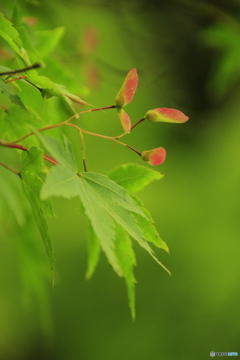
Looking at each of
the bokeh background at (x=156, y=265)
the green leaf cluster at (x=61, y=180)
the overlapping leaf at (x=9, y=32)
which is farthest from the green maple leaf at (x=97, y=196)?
the bokeh background at (x=156, y=265)

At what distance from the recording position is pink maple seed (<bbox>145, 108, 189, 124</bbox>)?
0.47 m

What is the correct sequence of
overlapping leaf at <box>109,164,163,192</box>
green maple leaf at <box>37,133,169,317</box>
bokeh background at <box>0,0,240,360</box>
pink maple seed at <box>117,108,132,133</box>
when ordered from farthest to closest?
bokeh background at <box>0,0,240,360</box> < overlapping leaf at <box>109,164,163,192</box> < pink maple seed at <box>117,108,132,133</box> < green maple leaf at <box>37,133,169,317</box>

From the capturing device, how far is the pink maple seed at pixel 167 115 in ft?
1.55

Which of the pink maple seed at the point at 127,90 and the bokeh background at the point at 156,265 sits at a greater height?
the pink maple seed at the point at 127,90

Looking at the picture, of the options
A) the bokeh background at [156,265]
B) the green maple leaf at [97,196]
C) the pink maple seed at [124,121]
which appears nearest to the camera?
the green maple leaf at [97,196]

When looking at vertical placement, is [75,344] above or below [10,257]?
below

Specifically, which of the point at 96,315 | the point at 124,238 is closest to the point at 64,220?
the point at 96,315

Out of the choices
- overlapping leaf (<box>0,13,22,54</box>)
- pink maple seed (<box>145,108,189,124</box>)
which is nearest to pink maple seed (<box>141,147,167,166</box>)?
pink maple seed (<box>145,108,189,124</box>)

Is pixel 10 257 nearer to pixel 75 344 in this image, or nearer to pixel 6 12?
pixel 75 344

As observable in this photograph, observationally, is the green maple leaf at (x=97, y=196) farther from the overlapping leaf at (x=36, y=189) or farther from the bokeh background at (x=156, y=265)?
the bokeh background at (x=156, y=265)

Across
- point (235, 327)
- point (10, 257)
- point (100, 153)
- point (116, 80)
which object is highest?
point (116, 80)

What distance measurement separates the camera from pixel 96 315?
9.21 feet

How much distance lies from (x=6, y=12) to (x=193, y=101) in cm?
331

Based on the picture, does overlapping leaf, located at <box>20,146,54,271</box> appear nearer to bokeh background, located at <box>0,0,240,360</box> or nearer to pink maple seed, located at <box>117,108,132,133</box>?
pink maple seed, located at <box>117,108,132,133</box>
